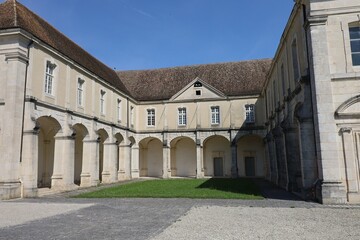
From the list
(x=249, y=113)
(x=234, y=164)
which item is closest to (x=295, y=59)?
(x=249, y=113)

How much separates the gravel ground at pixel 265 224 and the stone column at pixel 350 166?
1.33 meters

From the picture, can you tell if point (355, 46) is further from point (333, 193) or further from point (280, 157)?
point (280, 157)

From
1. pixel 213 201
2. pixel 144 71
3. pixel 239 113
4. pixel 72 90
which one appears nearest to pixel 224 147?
pixel 239 113

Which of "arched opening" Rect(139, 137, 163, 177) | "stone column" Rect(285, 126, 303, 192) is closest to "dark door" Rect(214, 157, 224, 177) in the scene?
"arched opening" Rect(139, 137, 163, 177)

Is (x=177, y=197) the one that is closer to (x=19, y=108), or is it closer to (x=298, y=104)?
(x=298, y=104)

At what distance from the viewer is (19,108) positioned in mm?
12664

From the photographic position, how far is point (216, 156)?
1061 inches

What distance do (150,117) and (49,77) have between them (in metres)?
12.6

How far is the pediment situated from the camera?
989 centimetres

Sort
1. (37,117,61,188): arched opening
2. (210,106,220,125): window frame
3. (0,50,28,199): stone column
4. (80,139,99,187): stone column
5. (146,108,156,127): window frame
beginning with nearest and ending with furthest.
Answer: (0,50,28,199): stone column
(80,139,99,187): stone column
(37,117,61,188): arched opening
(210,106,220,125): window frame
(146,108,156,127): window frame

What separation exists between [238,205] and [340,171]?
3409 millimetres

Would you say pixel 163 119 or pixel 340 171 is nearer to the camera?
pixel 340 171

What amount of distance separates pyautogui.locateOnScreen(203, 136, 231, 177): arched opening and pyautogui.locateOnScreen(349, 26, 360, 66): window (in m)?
17.0

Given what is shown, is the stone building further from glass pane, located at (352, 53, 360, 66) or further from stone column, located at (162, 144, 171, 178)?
stone column, located at (162, 144, 171, 178)
